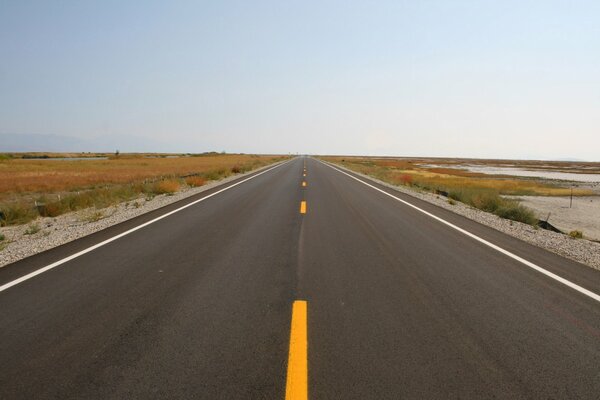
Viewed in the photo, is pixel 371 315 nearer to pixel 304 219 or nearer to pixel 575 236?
pixel 304 219

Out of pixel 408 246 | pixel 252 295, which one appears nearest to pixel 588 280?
pixel 408 246

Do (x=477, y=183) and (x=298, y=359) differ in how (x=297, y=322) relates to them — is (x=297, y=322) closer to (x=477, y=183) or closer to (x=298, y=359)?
(x=298, y=359)

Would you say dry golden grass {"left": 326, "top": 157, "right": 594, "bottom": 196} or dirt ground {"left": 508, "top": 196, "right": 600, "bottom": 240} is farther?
dry golden grass {"left": 326, "top": 157, "right": 594, "bottom": 196}

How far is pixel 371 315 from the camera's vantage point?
161 inches

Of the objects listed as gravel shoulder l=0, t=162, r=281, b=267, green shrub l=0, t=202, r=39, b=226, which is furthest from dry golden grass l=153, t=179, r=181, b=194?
green shrub l=0, t=202, r=39, b=226

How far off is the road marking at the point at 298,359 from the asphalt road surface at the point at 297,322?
1 centimetres

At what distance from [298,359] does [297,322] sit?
0.72 metres

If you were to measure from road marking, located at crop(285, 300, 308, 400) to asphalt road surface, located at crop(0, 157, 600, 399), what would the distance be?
14 mm

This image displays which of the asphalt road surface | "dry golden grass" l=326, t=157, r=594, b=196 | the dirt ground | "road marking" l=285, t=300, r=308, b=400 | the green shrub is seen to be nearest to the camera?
"road marking" l=285, t=300, r=308, b=400

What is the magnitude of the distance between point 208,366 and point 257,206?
31.6 feet

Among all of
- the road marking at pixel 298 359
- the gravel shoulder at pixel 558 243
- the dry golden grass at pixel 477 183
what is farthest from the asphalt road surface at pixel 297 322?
the dry golden grass at pixel 477 183

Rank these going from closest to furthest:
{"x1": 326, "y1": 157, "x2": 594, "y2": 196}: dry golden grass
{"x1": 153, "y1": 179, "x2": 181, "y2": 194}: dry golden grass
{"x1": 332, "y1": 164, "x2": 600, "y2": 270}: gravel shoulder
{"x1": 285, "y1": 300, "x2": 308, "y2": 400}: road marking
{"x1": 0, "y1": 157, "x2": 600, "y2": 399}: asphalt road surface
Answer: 1. {"x1": 285, "y1": 300, "x2": 308, "y2": 400}: road marking
2. {"x1": 0, "y1": 157, "x2": 600, "y2": 399}: asphalt road surface
3. {"x1": 332, "y1": 164, "x2": 600, "y2": 270}: gravel shoulder
4. {"x1": 153, "y1": 179, "x2": 181, "y2": 194}: dry golden grass
5. {"x1": 326, "y1": 157, "x2": 594, "y2": 196}: dry golden grass

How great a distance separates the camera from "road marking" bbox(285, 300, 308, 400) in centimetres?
270

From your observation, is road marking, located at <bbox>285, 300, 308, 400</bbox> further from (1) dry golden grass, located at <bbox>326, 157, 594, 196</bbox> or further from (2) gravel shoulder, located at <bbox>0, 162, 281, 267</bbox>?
(1) dry golden grass, located at <bbox>326, 157, 594, 196</bbox>
